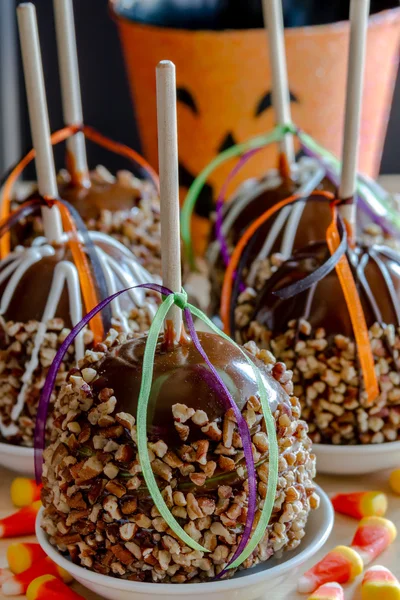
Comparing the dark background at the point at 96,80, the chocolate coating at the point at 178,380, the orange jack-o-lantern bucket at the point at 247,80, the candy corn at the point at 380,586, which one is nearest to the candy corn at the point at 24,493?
the chocolate coating at the point at 178,380

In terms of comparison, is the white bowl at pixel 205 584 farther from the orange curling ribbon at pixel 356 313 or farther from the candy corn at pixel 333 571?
the orange curling ribbon at pixel 356 313

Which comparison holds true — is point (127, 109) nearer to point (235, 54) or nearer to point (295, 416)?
point (235, 54)

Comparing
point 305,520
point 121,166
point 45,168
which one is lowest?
point 121,166

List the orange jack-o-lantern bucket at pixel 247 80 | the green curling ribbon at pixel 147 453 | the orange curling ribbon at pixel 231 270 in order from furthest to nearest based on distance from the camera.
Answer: the orange jack-o-lantern bucket at pixel 247 80 < the orange curling ribbon at pixel 231 270 < the green curling ribbon at pixel 147 453

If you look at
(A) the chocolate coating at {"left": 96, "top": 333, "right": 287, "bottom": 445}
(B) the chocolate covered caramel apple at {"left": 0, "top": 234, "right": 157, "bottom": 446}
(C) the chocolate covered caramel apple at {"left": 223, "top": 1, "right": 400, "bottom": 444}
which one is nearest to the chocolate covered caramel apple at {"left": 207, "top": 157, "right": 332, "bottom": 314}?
(C) the chocolate covered caramel apple at {"left": 223, "top": 1, "right": 400, "bottom": 444}

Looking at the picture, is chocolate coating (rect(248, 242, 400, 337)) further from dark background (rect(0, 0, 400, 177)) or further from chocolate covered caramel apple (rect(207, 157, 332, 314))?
dark background (rect(0, 0, 400, 177))

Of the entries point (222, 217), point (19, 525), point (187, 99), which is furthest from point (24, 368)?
point (187, 99)

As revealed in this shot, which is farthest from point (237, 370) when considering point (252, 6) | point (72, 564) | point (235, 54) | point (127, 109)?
point (127, 109)
